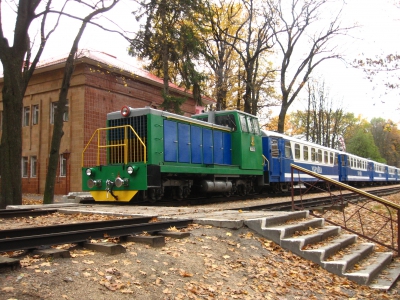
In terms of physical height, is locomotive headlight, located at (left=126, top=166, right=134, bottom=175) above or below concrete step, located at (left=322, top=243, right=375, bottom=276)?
above

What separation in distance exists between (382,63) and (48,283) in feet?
61.1

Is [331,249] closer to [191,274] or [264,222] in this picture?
[264,222]

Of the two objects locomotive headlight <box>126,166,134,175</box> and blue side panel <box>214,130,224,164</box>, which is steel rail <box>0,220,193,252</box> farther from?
blue side panel <box>214,130,224,164</box>

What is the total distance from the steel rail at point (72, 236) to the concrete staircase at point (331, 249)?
6.03 feet

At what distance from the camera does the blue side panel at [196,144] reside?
528 inches

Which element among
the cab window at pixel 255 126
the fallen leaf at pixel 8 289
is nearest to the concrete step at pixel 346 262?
the fallen leaf at pixel 8 289

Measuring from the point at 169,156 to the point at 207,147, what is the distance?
2097 mm

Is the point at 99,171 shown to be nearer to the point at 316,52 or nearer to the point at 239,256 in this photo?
the point at 239,256

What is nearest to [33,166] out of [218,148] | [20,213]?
[218,148]

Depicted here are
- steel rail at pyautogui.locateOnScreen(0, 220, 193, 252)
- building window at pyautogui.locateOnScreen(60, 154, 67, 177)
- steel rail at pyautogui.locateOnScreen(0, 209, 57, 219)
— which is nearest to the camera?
steel rail at pyautogui.locateOnScreen(0, 220, 193, 252)

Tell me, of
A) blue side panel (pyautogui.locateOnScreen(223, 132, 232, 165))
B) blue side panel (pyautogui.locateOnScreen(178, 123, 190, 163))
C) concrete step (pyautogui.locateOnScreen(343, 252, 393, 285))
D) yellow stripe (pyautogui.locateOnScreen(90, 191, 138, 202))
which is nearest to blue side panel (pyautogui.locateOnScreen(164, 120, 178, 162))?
blue side panel (pyautogui.locateOnScreen(178, 123, 190, 163))

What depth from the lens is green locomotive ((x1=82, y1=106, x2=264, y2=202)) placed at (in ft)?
37.5

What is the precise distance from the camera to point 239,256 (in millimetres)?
5844

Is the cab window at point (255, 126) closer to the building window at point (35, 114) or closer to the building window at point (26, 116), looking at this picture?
the building window at point (35, 114)
